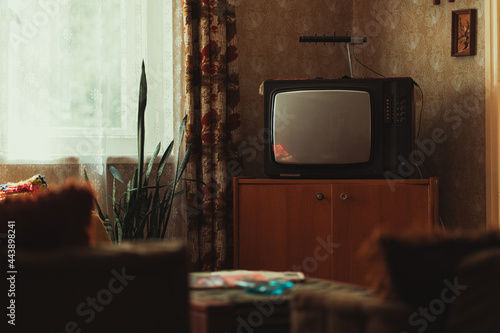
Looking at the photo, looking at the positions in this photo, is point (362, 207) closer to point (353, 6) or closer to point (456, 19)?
point (456, 19)

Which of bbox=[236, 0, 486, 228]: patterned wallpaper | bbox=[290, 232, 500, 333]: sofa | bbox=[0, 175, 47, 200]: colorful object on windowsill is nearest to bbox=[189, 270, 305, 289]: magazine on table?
bbox=[290, 232, 500, 333]: sofa

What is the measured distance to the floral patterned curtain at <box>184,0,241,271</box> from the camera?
3.08 meters

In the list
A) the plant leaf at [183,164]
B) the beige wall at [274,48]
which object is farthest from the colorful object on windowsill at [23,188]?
the beige wall at [274,48]

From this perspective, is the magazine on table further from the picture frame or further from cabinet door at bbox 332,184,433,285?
the picture frame

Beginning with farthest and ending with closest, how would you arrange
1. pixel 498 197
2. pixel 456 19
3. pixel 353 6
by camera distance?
1. pixel 353 6
2. pixel 456 19
3. pixel 498 197

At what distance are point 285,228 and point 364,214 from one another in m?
0.36

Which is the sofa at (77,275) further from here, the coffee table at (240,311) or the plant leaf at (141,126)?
the plant leaf at (141,126)

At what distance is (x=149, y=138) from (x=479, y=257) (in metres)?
2.31

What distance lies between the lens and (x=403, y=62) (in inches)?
130

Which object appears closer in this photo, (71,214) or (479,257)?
(479,257)

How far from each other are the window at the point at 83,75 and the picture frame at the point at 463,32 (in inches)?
52.3

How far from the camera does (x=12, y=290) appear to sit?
106 centimetres

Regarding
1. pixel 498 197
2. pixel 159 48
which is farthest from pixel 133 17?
pixel 498 197

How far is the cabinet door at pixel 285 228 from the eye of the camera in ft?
9.11
